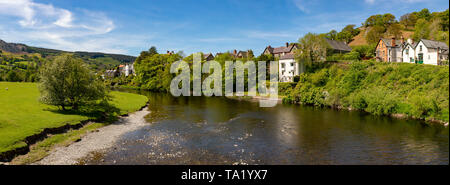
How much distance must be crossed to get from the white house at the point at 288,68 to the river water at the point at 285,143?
39.9 m

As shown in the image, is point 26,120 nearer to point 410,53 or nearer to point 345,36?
point 410,53

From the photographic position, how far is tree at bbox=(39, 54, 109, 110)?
1310 inches

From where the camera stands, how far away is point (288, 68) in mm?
77500

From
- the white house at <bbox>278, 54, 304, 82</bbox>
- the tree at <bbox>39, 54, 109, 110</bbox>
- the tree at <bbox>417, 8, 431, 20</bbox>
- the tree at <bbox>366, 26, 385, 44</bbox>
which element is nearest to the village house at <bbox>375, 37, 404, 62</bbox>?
the white house at <bbox>278, 54, 304, 82</bbox>

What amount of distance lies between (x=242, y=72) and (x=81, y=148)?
213 ft

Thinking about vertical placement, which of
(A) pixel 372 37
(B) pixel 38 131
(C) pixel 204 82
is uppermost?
(A) pixel 372 37

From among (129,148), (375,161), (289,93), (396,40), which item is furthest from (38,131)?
(396,40)

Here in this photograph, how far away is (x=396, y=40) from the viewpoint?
67.6 meters

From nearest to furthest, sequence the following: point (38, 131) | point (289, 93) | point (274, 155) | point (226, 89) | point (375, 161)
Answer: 1. point (375, 161)
2. point (274, 155)
3. point (38, 131)
4. point (289, 93)
5. point (226, 89)

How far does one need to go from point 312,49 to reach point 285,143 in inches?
2170

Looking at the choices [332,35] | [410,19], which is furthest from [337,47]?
[332,35]

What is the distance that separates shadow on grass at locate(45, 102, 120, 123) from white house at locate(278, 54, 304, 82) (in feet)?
164

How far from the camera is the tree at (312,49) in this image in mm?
71750

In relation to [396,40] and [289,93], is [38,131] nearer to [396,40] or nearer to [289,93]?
[289,93]
